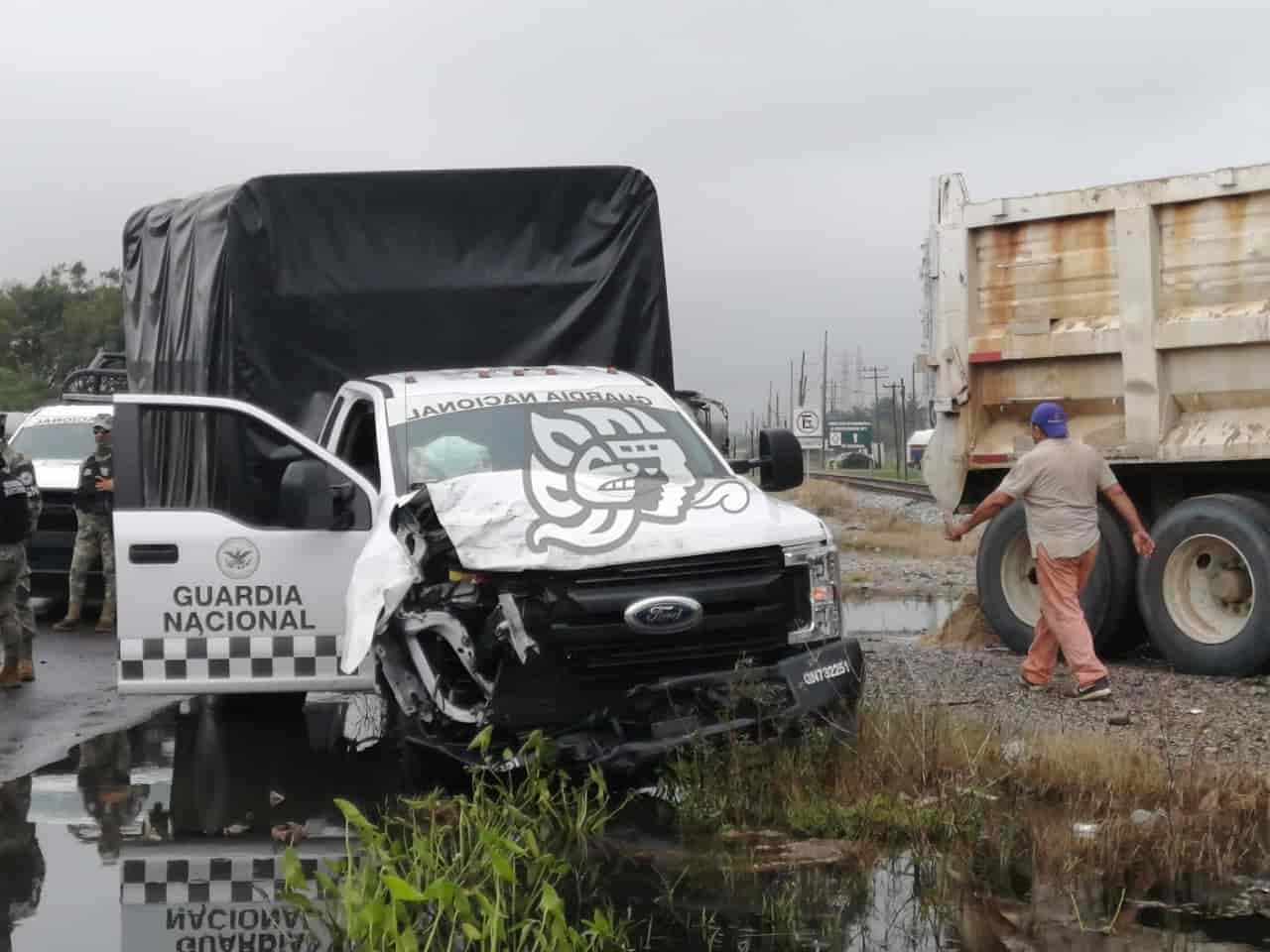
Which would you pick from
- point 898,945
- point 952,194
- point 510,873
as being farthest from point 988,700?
point 510,873

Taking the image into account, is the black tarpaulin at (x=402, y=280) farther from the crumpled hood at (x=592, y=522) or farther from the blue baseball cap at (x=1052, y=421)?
the crumpled hood at (x=592, y=522)

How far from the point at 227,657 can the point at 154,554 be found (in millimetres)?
588

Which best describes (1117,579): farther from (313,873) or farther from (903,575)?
(903,575)

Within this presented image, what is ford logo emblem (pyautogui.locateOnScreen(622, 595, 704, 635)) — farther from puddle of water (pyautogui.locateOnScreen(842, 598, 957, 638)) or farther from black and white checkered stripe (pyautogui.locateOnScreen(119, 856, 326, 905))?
puddle of water (pyautogui.locateOnScreen(842, 598, 957, 638))

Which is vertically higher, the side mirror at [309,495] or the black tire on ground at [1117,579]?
the side mirror at [309,495]

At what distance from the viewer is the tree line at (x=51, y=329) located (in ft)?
212

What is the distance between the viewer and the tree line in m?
64.7

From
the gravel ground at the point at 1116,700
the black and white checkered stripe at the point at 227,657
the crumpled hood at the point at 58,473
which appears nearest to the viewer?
the gravel ground at the point at 1116,700

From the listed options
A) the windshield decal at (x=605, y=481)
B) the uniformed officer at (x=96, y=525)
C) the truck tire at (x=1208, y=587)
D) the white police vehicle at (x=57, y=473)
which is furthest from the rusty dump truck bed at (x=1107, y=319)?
the white police vehicle at (x=57, y=473)

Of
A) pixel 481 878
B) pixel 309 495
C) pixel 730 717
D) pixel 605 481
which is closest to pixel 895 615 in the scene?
pixel 605 481

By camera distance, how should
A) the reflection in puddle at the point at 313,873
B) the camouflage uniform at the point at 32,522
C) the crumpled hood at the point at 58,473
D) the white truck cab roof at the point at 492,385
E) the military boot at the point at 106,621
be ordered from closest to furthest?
the reflection in puddle at the point at 313,873 < the white truck cab roof at the point at 492,385 < the camouflage uniform at the point at 32,522 < the military boot at the point at 106,621 < the crumpled hood at the point at 58,473

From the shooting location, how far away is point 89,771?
29.2 ft

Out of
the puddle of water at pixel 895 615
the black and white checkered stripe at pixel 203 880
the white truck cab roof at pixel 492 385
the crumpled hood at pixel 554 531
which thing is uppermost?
the white truck cab roof at pixel 492 385

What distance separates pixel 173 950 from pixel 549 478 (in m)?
2.94
